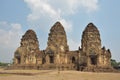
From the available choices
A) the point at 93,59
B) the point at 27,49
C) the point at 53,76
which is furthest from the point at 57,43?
the point at 53,76

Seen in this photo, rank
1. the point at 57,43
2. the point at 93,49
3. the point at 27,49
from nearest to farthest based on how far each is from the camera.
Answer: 1. the point at 93,49
2. the point at 57,43
3. the point at 27,49

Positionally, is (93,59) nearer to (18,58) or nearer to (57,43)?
(57,43)

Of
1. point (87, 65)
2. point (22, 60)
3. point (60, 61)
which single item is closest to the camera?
point (87, 65)

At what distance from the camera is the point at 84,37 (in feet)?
159

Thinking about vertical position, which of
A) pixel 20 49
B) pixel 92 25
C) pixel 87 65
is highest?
pixel 92 25

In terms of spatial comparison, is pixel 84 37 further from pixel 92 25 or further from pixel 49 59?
pixel 49 59

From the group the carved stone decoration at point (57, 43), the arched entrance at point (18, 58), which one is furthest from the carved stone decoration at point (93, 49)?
the arched entrance at point (18, 58)

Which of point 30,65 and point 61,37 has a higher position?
point 61,37

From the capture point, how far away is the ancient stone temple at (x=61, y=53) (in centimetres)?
4567

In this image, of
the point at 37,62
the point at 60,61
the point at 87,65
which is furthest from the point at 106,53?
the point at 37,62

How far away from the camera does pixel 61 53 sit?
48.5 metres

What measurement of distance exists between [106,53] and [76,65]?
6.54 m

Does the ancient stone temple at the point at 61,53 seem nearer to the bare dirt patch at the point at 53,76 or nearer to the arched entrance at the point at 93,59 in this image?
the arched entrance at the point at 93,59

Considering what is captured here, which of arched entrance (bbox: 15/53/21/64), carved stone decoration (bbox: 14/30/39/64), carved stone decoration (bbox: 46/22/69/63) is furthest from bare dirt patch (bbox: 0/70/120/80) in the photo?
arched entrance (bbox: 15/53/21/64)
